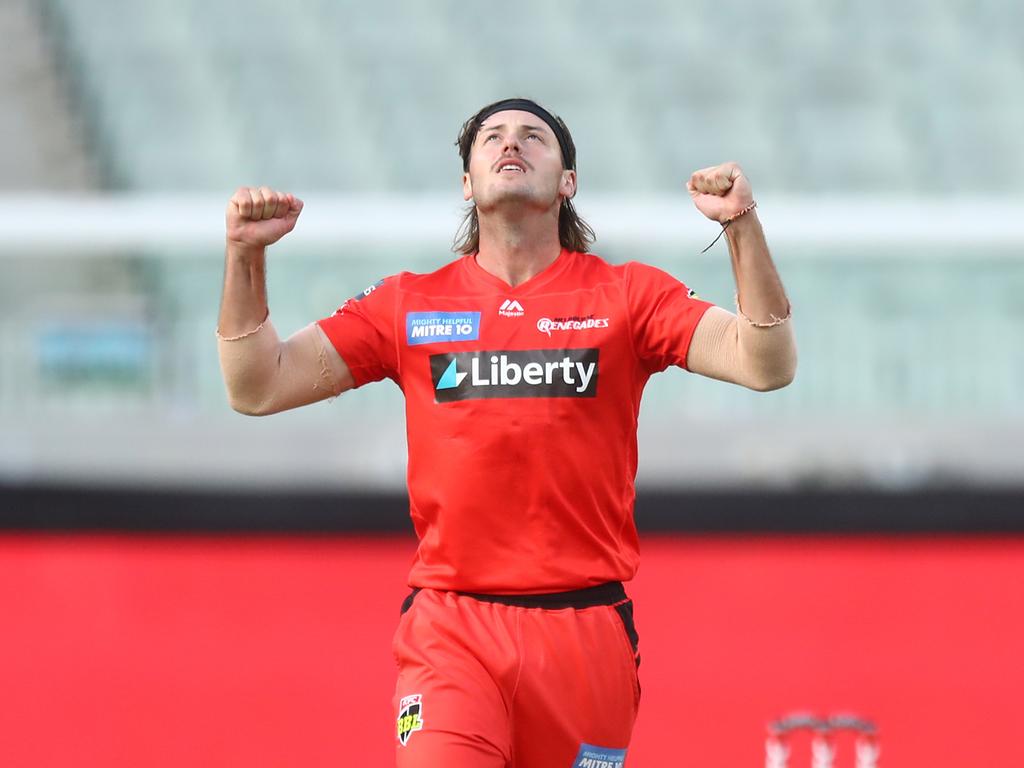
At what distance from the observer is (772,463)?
274 inches

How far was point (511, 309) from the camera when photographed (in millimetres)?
2977

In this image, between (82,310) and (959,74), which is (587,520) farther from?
(959,74)

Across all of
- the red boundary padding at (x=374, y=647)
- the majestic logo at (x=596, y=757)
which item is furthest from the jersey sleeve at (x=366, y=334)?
the red boundary padding at (x=374, y=647)

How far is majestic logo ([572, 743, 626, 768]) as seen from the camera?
2.85 meters

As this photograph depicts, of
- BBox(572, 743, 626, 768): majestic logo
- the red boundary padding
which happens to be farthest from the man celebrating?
the red boundary padding

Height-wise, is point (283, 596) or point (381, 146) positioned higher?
point (381, 146)

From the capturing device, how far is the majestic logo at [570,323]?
9.65 feet

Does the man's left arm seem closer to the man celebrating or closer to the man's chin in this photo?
the man celebrating

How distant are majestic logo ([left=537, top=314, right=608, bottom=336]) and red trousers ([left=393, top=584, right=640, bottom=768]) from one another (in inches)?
21.0

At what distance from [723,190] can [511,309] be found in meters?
0.53

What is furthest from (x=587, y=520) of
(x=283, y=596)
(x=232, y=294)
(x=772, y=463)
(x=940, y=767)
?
(x=772, y=463)

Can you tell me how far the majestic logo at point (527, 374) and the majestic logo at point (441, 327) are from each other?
5cm

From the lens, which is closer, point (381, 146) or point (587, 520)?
point (587, 520)

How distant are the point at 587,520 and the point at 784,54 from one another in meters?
9.76
